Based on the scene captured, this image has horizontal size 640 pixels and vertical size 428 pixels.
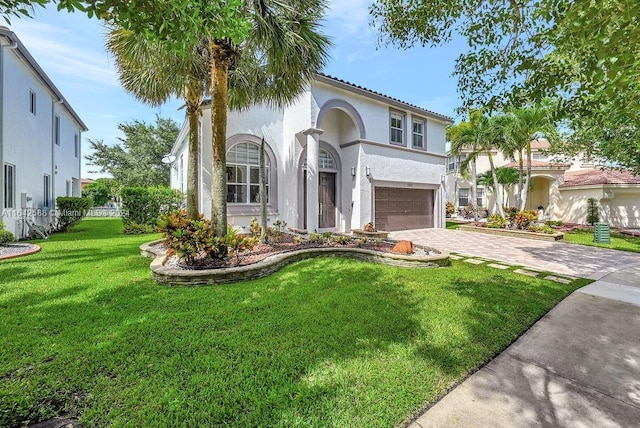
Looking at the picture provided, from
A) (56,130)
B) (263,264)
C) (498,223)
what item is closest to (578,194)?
(498,223)

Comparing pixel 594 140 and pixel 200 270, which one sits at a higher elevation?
pixel 594 140

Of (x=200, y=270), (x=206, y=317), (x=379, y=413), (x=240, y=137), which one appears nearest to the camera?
(x=379, y=413)

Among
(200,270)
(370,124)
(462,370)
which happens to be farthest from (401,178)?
(462,370)

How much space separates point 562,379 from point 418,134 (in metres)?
15.3

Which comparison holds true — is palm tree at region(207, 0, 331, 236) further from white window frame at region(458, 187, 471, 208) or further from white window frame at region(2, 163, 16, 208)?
white window frame at region(458, 187, 471, 208)

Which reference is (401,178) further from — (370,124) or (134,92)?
(134,92)

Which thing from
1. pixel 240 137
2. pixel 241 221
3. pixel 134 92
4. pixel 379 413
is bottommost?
pixel 379 413

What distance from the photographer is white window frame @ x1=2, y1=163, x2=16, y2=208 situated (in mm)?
10273

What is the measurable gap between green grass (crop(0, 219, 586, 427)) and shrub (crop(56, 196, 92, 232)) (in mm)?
9374

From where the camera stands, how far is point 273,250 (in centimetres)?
828

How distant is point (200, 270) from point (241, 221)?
262 inches

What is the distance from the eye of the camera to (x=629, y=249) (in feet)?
36.9

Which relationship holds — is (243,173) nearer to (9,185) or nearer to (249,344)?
(9,185)

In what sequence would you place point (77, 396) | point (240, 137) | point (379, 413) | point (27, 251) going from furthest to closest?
point (240, 137) < point (27, 251) < point (77, 396) < point (379, 413)
